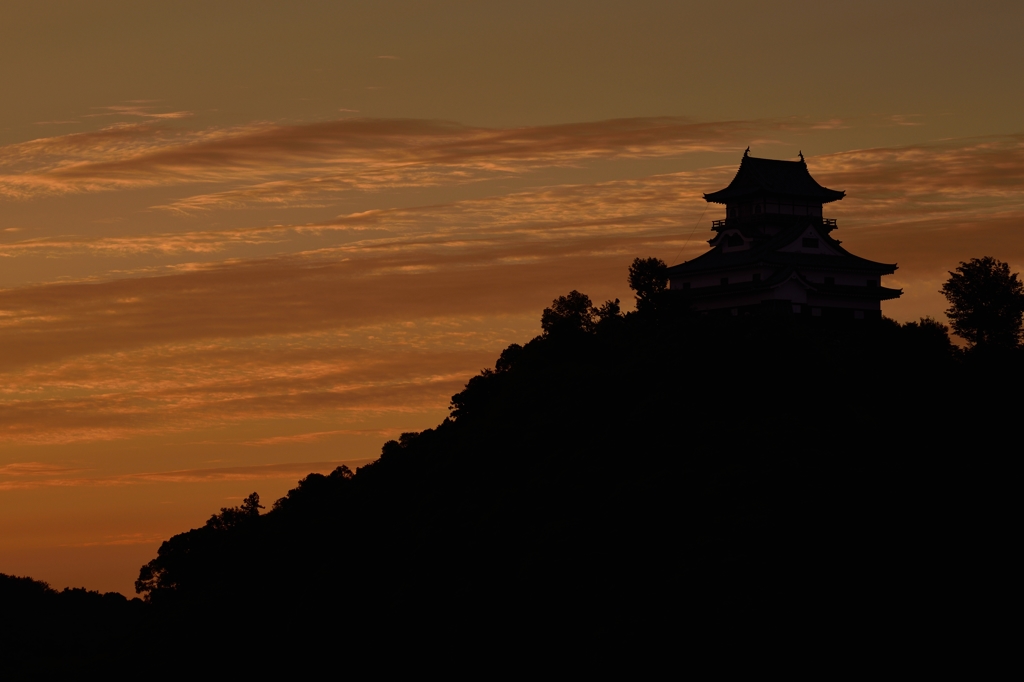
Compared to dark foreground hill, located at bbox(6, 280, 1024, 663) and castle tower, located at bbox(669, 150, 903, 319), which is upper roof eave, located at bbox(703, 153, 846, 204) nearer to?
castle tower, located at bbox(669, 150, 903, 319)

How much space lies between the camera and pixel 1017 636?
65.7 m

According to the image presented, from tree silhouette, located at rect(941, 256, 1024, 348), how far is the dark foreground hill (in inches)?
93.2

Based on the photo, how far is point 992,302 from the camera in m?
88.9

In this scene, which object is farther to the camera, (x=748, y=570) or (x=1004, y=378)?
(x=1004, y=378)

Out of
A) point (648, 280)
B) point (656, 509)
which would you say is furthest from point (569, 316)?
A: point (656, 509)

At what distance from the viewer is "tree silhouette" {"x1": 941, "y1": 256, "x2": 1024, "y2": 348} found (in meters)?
88.7

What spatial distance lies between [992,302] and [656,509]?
3187 centimetres

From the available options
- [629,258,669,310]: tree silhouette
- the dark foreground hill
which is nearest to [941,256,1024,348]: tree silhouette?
the dark foreground hill

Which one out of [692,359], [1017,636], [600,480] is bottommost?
[1017,636]

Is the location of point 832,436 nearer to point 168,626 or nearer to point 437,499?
point 437,499

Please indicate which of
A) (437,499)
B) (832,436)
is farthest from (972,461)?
(437,499)

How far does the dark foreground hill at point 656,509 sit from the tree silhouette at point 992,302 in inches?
93.2

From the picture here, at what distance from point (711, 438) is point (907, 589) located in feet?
44.9

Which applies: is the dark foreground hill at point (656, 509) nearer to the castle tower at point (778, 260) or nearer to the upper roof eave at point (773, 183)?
the castle tower at point (778, 260)
